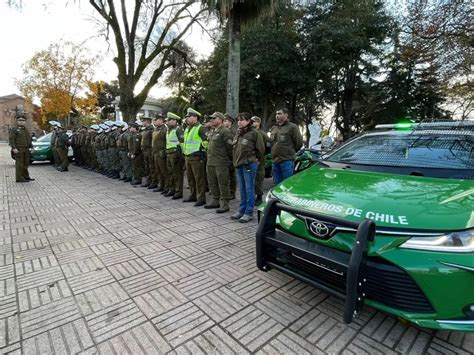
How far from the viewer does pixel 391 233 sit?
6.14 feet

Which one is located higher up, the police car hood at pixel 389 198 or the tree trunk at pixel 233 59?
the tree trunk at pixel 233 59

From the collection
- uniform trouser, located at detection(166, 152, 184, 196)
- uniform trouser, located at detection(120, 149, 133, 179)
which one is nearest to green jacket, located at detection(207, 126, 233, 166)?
uniform trouser, located at detection(166, 152, 184, 196)

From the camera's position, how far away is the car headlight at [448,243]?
173 centimetres

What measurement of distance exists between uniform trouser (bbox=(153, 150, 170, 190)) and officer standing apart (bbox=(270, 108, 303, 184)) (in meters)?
2.95

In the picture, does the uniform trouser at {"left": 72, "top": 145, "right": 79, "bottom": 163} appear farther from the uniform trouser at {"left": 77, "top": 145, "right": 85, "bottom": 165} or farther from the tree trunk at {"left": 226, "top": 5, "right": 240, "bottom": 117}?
the tree trunk at {"left": 226, "top": 5, "right": 240, "bottom": 117}

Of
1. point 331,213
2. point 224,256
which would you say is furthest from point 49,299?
point 331,213

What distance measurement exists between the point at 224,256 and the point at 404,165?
222cm

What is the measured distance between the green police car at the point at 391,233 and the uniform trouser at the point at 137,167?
6.55 metres

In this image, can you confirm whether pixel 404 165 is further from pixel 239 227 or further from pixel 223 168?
pixel 223 168

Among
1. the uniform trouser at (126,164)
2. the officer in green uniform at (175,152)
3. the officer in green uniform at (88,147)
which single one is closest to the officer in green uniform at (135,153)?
the uniform trouser at (126,164)

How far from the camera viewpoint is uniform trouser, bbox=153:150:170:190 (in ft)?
22.9

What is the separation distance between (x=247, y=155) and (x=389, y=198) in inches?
115

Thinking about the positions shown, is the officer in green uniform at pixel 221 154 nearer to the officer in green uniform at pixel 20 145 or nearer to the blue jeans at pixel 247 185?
the blue jeans at pixel 247 185

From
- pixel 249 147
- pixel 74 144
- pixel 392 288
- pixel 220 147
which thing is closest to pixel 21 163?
pixel 74 144
